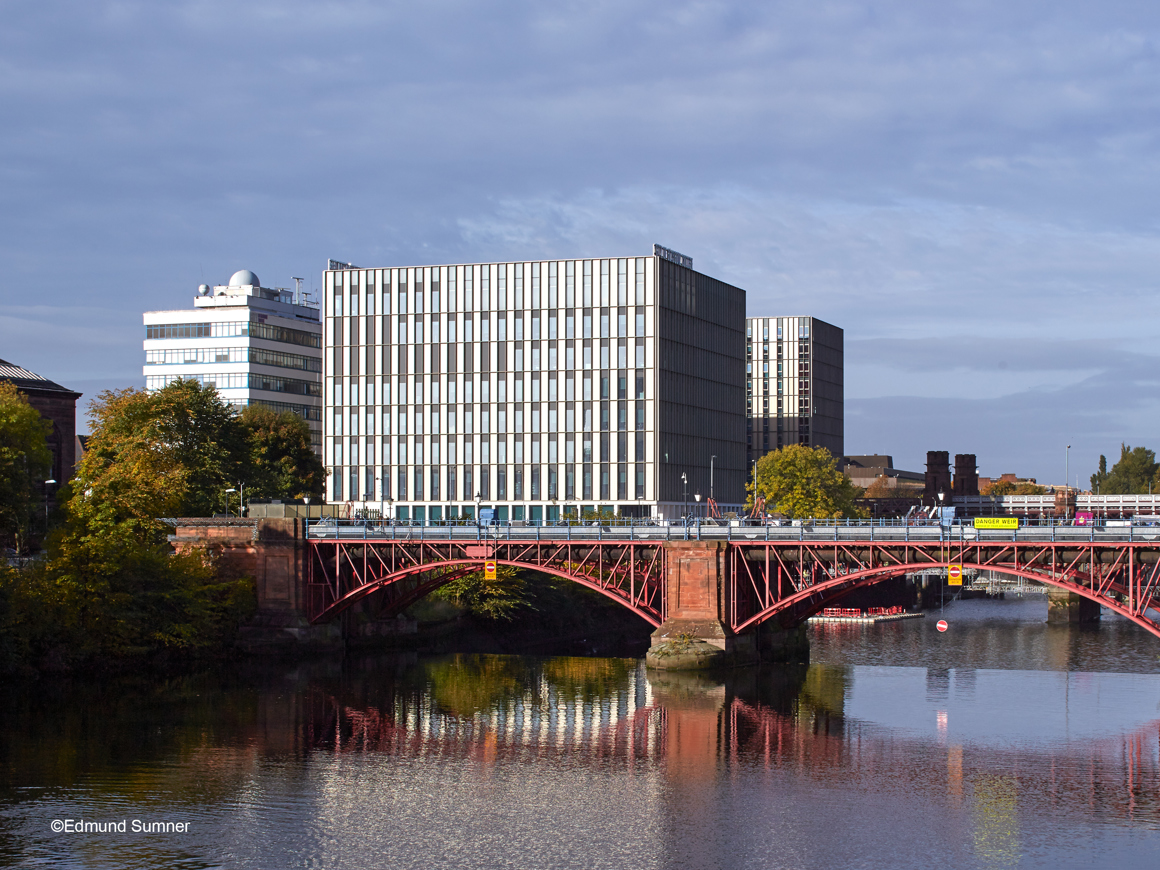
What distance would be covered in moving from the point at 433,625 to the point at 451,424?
53390 millimetres

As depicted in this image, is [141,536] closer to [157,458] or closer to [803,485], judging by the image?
[157,458]

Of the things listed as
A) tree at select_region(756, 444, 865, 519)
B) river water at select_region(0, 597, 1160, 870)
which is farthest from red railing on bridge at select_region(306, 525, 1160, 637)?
tree at select_region(756, 444, 865, 519)

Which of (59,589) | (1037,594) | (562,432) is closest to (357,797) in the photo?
(59,589)

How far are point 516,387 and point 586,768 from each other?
100981 mm

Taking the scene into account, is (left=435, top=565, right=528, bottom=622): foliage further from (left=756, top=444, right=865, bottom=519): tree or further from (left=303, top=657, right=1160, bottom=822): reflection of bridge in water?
(left=756, top=444, right=865, bottom=519): tree

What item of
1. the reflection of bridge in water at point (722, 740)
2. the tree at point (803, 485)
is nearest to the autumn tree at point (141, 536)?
the reflection of bridge in water at point (722, 740)

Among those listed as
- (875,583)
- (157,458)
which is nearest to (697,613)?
(875,583)

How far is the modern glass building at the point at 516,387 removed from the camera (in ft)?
502

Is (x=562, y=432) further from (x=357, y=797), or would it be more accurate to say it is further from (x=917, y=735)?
(x=357, y=797)

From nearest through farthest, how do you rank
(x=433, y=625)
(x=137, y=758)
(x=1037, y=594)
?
(x=137, y=758) → (x=433, y=625) → (x=1037, y=594)

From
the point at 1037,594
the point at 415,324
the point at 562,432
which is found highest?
the point at 415,324

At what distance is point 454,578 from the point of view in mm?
94688

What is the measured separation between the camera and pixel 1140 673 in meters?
89.2

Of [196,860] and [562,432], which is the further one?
[562,432]
